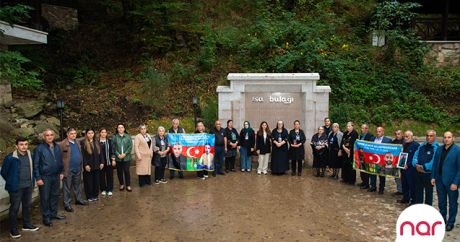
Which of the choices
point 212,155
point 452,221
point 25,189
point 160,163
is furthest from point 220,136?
point 452,221

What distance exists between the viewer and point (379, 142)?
7.32m

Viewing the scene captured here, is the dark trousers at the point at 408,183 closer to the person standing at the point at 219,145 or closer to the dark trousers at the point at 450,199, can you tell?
the dark trousers at the point at 450,199

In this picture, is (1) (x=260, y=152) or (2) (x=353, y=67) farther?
(2) (x=353, y=67)

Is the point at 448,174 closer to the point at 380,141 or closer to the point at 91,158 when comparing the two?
the point at 380,141

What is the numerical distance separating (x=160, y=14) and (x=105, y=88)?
14.8ft

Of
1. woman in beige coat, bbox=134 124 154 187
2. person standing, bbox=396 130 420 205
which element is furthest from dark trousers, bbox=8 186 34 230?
person standing, bbox=396 130 420 205

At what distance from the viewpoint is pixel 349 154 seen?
7.97 m

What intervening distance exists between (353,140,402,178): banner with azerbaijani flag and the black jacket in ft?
21.1

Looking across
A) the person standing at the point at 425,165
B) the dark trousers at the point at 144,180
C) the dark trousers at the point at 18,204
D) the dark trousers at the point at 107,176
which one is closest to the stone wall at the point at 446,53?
the person standing at the point at 425,165

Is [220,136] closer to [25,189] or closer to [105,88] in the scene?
[25,189]

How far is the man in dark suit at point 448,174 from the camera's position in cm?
506

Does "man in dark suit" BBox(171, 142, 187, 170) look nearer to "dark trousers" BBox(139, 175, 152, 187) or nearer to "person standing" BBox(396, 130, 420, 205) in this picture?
"dark trousers" BBox(139, 175, 152, 187)

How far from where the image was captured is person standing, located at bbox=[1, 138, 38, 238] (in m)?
4.89

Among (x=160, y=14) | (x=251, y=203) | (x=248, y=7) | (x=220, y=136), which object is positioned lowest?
(x=251, y=203)
